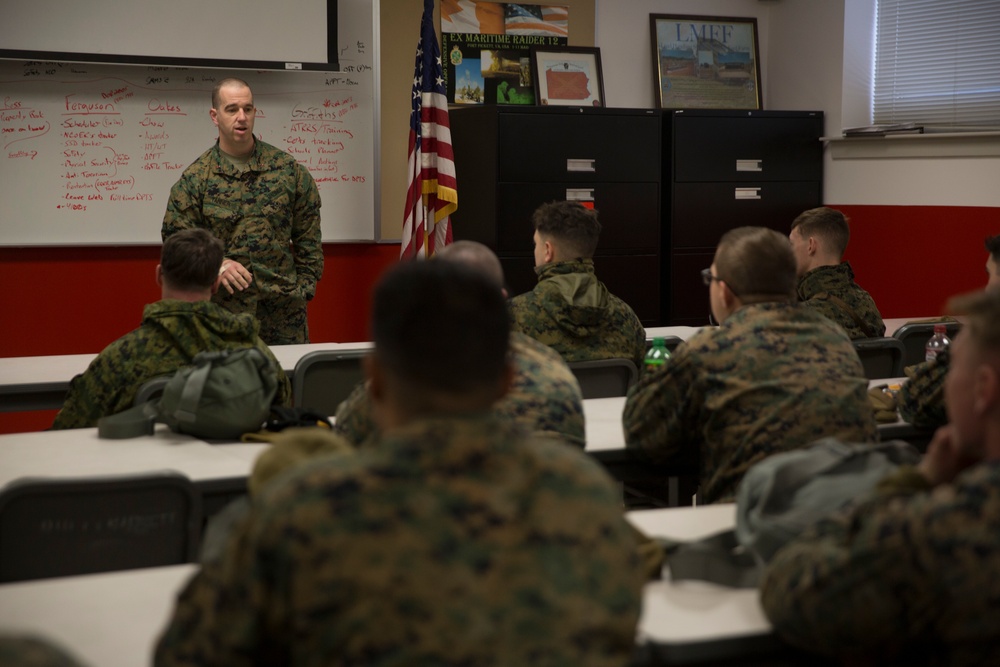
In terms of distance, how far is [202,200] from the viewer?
5.10 metres

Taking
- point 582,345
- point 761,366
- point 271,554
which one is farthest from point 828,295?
point 271,554

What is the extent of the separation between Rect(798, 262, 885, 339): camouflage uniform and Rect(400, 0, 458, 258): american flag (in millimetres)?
2228

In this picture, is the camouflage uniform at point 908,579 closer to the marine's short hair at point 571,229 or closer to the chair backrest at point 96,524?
the chair backrest at point 96,524

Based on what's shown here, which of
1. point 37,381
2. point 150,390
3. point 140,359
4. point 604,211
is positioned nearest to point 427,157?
point 604,211

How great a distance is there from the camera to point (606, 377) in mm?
3887

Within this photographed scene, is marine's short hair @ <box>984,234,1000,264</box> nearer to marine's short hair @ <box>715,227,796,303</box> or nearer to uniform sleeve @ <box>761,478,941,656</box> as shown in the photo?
marine's short hair @ <box>715,227,796,303</box>

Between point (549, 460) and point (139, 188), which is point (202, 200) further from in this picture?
point (549, 460)

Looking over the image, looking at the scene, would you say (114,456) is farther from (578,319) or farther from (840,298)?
(840,298)

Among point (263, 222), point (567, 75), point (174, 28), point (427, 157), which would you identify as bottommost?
point (263, 222)

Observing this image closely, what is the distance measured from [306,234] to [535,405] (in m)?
3.17

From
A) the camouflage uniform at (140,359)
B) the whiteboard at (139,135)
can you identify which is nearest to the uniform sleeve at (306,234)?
the whiteboard at (139,135)

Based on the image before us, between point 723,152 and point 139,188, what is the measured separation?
143 inches

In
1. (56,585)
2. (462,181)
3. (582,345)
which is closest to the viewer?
(56,585)

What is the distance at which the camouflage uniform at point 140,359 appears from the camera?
3211 millimetres
